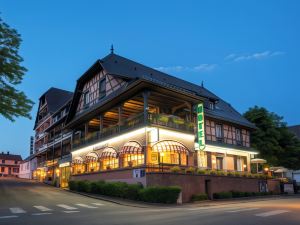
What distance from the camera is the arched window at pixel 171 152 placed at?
1104 inches

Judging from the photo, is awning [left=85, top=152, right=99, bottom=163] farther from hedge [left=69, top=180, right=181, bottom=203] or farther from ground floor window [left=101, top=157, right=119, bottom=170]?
hedge [left=69, top=180, right=181, bottom=203]

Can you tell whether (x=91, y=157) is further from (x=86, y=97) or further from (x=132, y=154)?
(x=86, y=97)

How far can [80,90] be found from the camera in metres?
44.0

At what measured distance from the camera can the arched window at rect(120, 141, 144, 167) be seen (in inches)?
1125

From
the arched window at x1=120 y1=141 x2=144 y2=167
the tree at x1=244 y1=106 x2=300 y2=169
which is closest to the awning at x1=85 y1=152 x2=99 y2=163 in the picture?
the arched window at x1=120 y1=141 x2=144 y2=167

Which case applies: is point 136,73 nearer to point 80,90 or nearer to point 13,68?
point 80,90

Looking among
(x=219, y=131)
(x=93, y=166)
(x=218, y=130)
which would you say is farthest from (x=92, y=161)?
(x=219, y=131)

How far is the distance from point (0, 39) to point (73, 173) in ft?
Result: 88.8

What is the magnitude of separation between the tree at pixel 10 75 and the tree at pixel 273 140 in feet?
114

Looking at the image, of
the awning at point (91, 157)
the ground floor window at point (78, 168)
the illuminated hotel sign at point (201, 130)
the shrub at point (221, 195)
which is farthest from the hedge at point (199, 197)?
the ground floor window at point (78, 168)

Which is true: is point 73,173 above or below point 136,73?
below

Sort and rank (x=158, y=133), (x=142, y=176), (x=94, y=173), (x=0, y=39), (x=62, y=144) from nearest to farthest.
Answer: (x=0, y=39) < (x=142, y=176) < (x=158, y=133) < (x=94, y=173) < (x=62, y=144)

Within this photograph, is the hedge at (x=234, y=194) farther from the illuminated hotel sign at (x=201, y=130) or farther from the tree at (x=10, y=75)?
the tree at (x=10, y=75)

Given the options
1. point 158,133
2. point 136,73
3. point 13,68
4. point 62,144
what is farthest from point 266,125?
point 13,68
